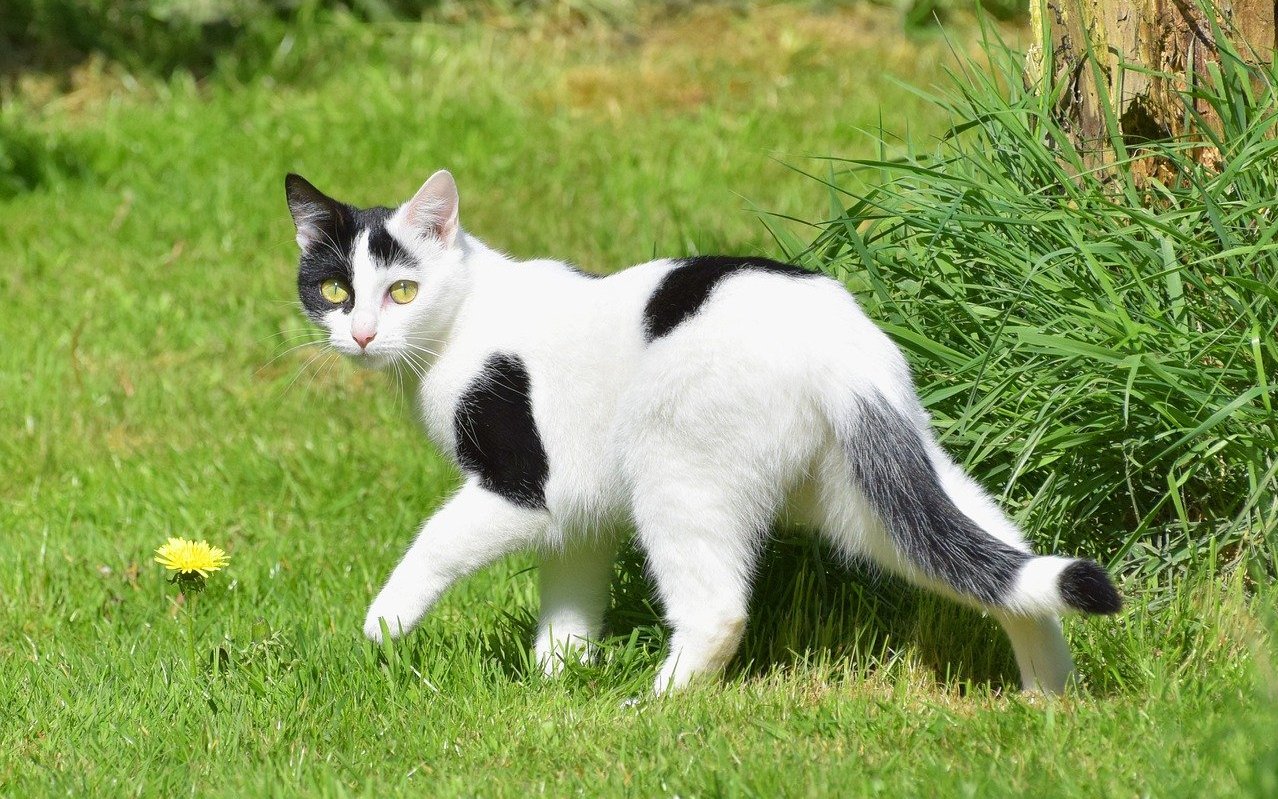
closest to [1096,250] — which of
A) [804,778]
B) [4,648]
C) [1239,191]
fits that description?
[1239,191]

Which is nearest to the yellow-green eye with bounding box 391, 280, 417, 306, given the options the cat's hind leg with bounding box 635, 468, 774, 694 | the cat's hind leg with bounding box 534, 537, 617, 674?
the cat's hind leg with bounding box 534, 537, 617, 674

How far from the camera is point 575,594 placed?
11.2ft

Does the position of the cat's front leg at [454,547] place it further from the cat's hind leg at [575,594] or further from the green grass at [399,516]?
the cat's hind leg at [575,594]

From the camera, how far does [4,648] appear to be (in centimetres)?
363

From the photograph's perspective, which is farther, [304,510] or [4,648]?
[304,510]

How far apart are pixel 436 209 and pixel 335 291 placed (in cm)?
32

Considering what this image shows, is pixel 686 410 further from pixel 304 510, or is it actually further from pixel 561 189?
pixel 561 189

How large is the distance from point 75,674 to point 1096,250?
2633 millimetres

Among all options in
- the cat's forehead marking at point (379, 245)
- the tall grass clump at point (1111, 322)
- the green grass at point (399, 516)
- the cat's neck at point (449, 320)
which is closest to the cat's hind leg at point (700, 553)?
the green grass at point (399, 516)

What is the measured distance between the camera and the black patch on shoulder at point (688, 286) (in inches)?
117

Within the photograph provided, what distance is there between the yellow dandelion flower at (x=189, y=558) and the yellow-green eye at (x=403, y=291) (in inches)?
31.7

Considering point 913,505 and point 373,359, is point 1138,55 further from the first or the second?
point 373,359

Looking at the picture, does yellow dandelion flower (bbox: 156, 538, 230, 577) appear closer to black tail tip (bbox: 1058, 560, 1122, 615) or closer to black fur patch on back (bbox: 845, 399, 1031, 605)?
black fur patch on back (bbox: 845, 399, 1031, 605)

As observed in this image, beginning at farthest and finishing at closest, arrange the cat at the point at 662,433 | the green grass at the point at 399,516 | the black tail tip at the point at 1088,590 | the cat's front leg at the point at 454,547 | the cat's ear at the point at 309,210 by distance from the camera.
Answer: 1. the cat's ear at the point at 309,210
2. the cat's front leg at the point at 454,547
3. the cat at the point at 662,433
4. the green grass at the point at 399,516
5. the black tail tip at the point at 1088,590
